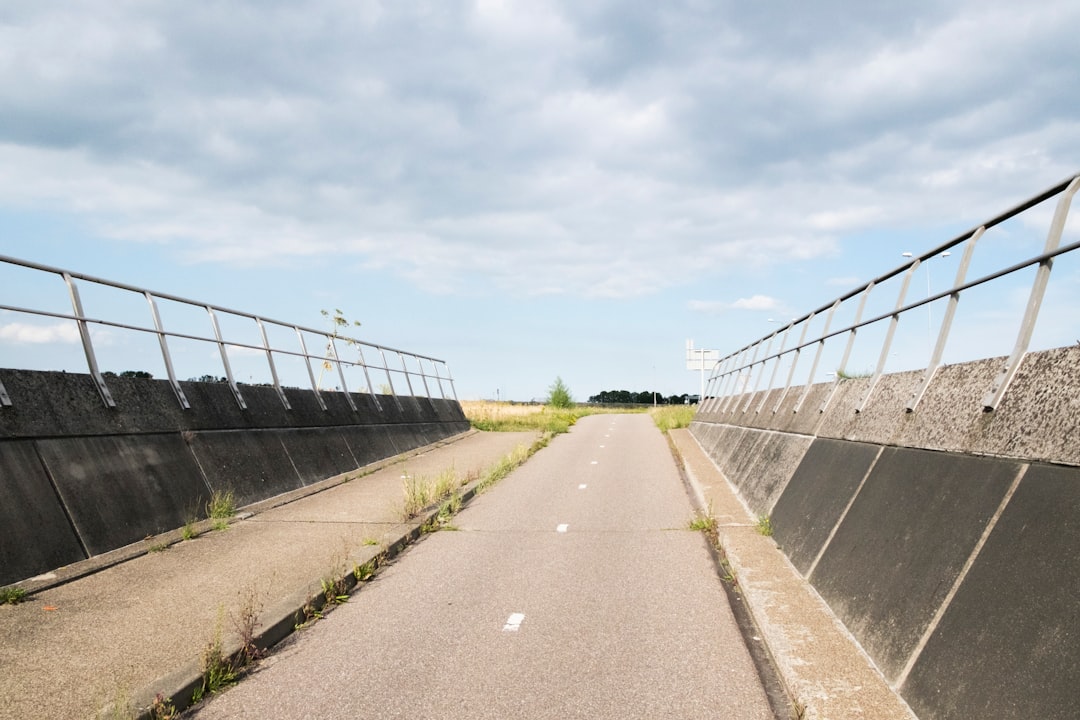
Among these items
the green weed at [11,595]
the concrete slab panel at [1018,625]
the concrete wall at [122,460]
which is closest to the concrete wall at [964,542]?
the concrete slab panel at [1018,625]

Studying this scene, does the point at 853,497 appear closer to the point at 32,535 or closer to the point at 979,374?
the point at 979,374

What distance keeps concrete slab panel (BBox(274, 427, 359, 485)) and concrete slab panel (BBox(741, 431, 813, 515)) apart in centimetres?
780

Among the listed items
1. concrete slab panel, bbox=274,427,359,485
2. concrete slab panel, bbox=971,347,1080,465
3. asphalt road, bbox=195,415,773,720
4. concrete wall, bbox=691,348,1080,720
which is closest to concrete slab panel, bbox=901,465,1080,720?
concrete wall, bbox=691,348,1080,720

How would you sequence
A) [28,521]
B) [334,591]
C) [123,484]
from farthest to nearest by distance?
[123,484] < [28,521] < [334,591]

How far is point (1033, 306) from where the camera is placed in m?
5.39

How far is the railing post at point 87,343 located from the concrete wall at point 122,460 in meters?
0.12

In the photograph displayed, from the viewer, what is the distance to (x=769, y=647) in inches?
240

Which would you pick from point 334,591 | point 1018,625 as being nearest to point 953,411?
point 1018,625

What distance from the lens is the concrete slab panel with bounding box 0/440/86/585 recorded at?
7.69 metres

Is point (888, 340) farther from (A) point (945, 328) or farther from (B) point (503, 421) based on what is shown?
(B) point (503, 421)

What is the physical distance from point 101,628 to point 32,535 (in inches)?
84.7

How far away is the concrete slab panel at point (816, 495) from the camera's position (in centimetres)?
762

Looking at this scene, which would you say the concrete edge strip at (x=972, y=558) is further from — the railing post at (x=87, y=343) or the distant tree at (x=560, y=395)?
the distant tree at (x=560, y=395)

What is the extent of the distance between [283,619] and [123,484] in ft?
14.2
